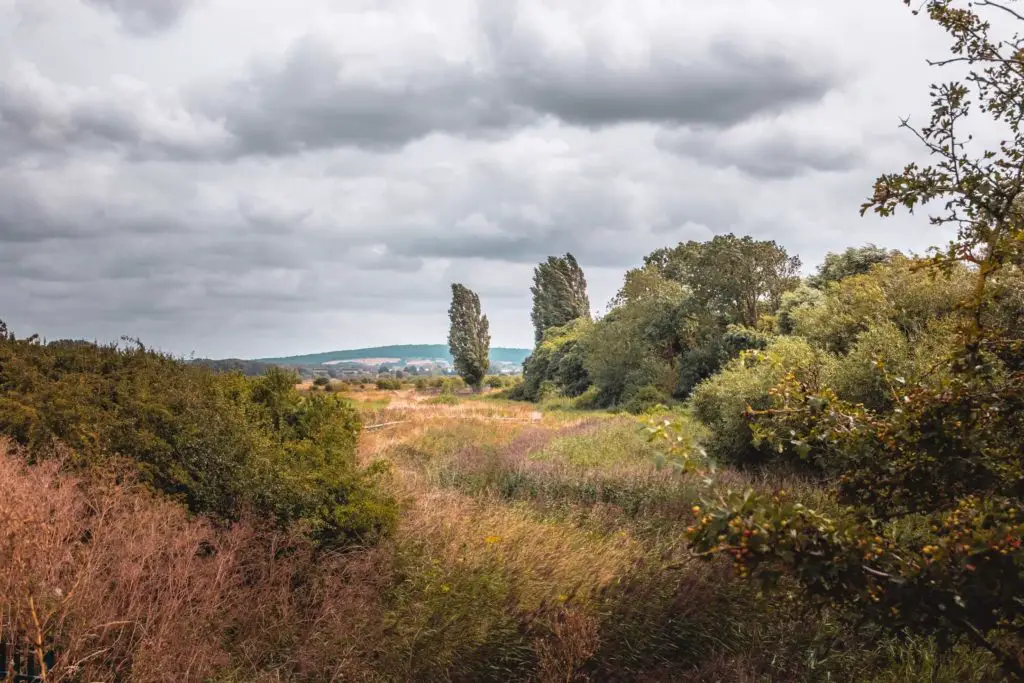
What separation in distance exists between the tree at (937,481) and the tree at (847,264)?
1173 inches

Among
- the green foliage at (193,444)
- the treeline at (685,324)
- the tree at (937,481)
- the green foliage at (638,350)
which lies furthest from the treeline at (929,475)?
the green foliage at (638,350)

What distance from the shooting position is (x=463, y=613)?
654 centimetres

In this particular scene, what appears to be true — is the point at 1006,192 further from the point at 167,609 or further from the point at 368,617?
the point at 167,609

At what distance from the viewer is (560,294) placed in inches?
2648

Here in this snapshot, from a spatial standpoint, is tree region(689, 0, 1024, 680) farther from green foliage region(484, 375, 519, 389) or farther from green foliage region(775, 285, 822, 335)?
green foliage region(484, 375, 519, 389)

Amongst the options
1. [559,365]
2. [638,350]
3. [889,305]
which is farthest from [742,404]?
[559,365]

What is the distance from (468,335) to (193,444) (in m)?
57.2

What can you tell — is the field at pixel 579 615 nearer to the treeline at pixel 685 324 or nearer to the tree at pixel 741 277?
the treeline at pixel 685 324

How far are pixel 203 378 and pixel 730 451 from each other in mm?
10207

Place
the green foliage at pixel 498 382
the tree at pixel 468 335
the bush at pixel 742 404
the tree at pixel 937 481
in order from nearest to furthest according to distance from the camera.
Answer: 1. the tree at pixel 937 481
2. the bush at pixel 742 404
3. the tree at pixel 468 335
4. the green foliage at pixel 498 382

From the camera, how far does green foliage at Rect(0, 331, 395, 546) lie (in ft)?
25.5

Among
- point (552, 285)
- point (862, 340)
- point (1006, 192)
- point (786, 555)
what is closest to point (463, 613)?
point (786, 555)

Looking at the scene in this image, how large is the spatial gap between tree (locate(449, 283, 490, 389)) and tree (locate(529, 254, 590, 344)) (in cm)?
591

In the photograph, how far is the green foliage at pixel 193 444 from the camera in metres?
7.78
